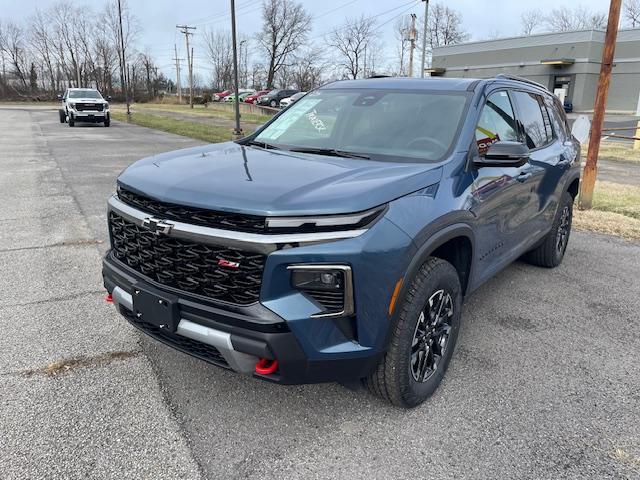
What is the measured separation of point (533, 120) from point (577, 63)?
1844 inches

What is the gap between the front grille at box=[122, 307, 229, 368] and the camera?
8.38 feet

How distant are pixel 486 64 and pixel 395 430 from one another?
56.0 m

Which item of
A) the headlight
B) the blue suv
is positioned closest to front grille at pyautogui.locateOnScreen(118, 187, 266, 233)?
the blue suv

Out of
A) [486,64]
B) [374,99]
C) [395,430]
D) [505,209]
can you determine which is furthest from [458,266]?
[486,64]

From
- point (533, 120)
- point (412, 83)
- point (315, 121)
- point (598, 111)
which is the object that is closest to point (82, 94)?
point (598, 111)

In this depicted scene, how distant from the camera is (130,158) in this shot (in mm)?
13602

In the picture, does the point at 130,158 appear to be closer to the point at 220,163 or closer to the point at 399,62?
the point at 220,163

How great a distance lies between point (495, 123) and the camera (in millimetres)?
3734

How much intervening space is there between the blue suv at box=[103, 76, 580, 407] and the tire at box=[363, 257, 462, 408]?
0.01 meters

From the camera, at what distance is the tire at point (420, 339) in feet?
8.68

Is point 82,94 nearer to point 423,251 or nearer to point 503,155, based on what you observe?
point 503,155

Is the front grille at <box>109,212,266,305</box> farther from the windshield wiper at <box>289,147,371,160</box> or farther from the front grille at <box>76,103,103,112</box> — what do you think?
the front grille at <box>76,103,103,112</box>

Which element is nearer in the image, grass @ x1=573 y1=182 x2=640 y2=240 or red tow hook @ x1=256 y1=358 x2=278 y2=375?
red tow hook @ x1=256 y1=358 x2=278 y2=375

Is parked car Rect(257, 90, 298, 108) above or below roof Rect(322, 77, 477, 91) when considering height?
above
